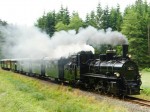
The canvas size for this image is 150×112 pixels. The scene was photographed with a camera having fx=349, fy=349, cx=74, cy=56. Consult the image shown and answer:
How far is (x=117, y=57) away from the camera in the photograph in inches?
935

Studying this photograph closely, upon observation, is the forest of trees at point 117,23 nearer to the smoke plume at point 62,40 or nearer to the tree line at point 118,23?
the tree line at point 118,23

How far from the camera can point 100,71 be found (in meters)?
24.8

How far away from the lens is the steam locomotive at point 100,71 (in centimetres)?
2241

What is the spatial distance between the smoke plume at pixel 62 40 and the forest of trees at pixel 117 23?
16.6 m

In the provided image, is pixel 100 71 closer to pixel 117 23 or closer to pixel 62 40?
pixel 62 40

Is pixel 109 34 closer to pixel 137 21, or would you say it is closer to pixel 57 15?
pixel 137 21

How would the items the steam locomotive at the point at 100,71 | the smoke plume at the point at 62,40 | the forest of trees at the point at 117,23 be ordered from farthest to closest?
the forest of trees at the point at 117,23
the smoke plume at the point at 62,40
the steam locomotive at the point at 100,71

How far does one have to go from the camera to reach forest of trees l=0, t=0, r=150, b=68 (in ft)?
200

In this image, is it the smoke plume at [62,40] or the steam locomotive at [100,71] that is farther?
the smoke plume at [62,40]

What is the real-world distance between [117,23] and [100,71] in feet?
177

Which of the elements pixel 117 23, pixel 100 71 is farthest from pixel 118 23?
pixel 100 71

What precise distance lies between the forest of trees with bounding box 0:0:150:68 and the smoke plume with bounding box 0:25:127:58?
1664 centimetres

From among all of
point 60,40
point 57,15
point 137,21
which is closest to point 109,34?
point 60,40

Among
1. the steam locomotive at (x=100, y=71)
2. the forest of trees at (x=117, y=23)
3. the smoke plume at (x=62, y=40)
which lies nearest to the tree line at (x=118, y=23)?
the forest of trees at (x=117, y=23)
